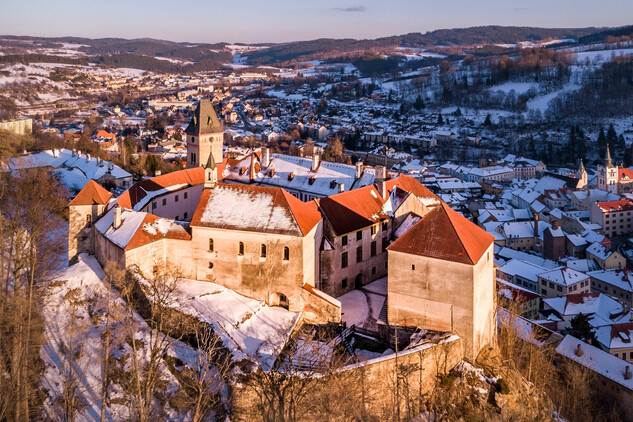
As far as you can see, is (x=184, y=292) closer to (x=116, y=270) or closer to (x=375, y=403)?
(x=116, y=270)

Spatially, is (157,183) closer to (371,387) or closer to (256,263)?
(256,263)

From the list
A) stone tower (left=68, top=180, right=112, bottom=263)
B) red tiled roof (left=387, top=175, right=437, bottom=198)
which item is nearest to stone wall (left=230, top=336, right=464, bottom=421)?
red tiled roof (left=387, top=175, right=437, bottom=198)

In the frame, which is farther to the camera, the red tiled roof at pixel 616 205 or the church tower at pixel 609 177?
the church tower at pixel 609 177

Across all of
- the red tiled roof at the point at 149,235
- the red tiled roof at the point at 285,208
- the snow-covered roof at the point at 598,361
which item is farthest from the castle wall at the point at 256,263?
the snow-covered roof at the point at 598,361

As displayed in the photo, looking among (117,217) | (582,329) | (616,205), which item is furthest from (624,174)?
(117,217)

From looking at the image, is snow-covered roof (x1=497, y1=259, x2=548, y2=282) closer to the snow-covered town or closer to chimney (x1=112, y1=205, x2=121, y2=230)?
the snow-covered town

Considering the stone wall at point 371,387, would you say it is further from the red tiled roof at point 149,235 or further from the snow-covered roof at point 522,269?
the snow-covered roof at point 522,269
